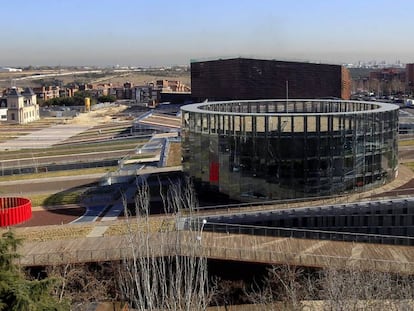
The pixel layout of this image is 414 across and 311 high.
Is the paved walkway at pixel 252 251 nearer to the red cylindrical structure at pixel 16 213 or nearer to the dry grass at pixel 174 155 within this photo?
the red cylindrical structure at pixel 16 213

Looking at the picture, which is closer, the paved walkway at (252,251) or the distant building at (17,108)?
the paved walkway at (252,251)

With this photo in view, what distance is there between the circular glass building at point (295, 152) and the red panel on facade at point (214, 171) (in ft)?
0.18

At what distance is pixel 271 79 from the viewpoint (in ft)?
280

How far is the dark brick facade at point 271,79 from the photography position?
269 ft

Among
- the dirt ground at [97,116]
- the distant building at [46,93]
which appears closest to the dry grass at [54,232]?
the dirt ground at [97,116]

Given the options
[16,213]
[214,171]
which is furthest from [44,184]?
[214,171]

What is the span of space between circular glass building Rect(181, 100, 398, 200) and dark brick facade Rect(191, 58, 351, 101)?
169 ft

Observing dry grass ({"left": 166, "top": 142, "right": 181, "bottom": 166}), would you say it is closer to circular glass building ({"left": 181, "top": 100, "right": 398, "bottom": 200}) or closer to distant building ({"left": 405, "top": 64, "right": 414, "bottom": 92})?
circular glass building ({"left": 181, "top": 100, "right": 398, "bottom": 200})

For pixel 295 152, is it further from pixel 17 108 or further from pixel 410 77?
pixel 410 77

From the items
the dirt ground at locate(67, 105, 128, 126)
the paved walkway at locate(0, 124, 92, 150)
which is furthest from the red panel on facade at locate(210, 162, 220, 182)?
the dirt ground at locate(67, 105, 128, 126)

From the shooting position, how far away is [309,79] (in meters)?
83.0

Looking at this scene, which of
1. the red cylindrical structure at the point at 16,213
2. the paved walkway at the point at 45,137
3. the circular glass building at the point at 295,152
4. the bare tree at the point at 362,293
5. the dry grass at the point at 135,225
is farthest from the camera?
the paved walkway at the point at 45,137

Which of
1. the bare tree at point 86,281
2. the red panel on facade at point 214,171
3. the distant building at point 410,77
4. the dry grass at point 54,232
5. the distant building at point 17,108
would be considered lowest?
the bare tree at point 86,281

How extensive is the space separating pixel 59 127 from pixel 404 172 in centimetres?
6747
